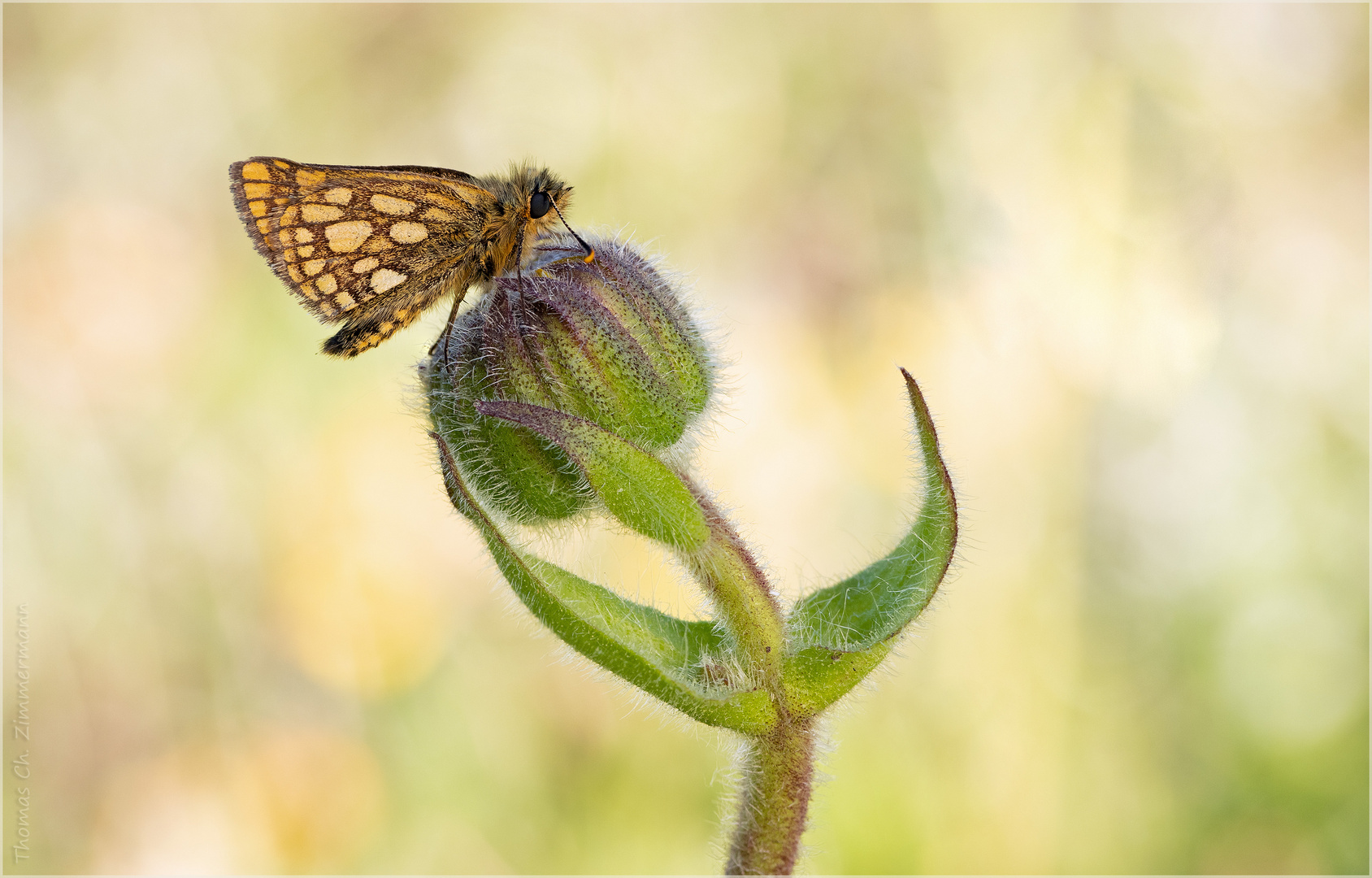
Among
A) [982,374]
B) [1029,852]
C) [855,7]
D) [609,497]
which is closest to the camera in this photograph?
[609,497]

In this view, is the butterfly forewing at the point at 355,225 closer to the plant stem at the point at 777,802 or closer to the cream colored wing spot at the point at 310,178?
the cream colored wing spot at the point at 310,178

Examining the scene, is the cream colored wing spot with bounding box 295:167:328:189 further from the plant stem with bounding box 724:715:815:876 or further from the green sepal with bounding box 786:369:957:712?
the plant stem with bounding box 724:715:815:876

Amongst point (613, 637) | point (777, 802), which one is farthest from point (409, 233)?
point (777, 802)

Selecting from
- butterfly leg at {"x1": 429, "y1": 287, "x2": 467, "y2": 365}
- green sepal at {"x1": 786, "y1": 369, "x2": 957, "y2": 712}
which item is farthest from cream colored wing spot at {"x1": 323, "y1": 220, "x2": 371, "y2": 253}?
green sepal at {"x1": 786, "y1": 369, "x2": 957, "y2": 712}

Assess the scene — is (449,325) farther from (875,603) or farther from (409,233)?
(875,603)

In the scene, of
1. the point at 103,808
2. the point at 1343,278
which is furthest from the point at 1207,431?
the point at 103,808

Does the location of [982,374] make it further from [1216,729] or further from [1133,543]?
[1216,729]
